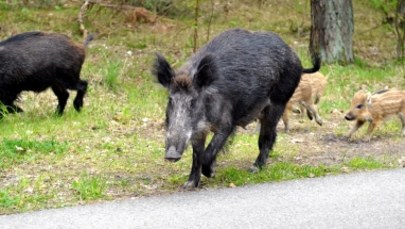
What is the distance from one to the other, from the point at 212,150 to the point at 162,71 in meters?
0.92

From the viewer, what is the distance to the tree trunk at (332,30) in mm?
15531

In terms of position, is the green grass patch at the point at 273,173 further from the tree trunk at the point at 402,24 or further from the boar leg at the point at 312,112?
the tree trunk at the point at 402,24

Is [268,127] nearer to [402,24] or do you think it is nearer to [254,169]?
[254,169]

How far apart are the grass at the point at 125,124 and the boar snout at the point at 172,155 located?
1.86 feet

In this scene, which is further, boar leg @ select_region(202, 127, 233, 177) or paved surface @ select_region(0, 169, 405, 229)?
boar leg @ select_region(202, 127, 233, 177)

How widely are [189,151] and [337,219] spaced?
10.4 ft

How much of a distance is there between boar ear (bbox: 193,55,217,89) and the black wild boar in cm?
430

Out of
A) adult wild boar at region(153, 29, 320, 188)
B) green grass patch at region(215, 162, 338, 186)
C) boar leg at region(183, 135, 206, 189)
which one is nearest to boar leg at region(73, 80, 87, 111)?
adult wild boar at region(153, 29, 320, 188)

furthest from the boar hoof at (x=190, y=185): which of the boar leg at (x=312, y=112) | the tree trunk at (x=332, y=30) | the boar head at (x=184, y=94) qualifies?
the tree trunk at (x=332, y=30)

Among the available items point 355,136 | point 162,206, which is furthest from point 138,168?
point 355,136

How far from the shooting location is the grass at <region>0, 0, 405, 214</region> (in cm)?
805

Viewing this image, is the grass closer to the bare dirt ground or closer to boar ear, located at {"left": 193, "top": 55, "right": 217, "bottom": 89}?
the bare dirt ground

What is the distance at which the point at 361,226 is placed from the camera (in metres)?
6.57

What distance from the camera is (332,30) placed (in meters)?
15.7
